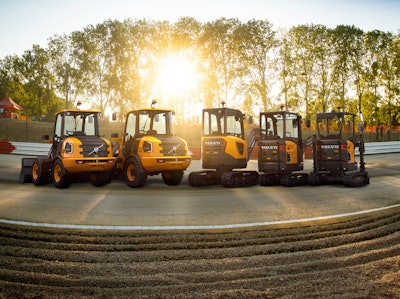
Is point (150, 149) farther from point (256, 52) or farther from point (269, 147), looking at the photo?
point (256, 52)

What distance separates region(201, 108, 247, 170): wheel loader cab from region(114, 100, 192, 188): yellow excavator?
2.78 feet

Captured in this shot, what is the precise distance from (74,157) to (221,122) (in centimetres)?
471

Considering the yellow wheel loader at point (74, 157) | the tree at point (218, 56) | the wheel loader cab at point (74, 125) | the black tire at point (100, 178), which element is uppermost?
the tree at point (218, 56)

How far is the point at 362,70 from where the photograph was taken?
3600 cm

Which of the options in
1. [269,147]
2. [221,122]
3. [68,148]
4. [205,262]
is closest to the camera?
[205,262]

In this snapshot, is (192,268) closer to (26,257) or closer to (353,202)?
(26,257)

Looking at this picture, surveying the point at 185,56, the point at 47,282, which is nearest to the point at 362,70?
the point at 185,56

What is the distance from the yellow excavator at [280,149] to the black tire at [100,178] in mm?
4942

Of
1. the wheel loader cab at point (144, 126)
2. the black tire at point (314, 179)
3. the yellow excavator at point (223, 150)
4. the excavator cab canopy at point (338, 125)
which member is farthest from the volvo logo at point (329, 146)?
the wheel loader cab at point (144, 126)

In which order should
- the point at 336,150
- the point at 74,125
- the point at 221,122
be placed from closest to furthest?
the point at 74,125
the point at 221,122
the point at 336,150

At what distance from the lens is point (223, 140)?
13086 millimetres

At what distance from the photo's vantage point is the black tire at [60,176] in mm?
11906

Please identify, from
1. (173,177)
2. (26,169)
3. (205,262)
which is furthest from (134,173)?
(205,262)

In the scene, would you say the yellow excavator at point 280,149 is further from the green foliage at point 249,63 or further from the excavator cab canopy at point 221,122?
the green foliage at point 249,63
